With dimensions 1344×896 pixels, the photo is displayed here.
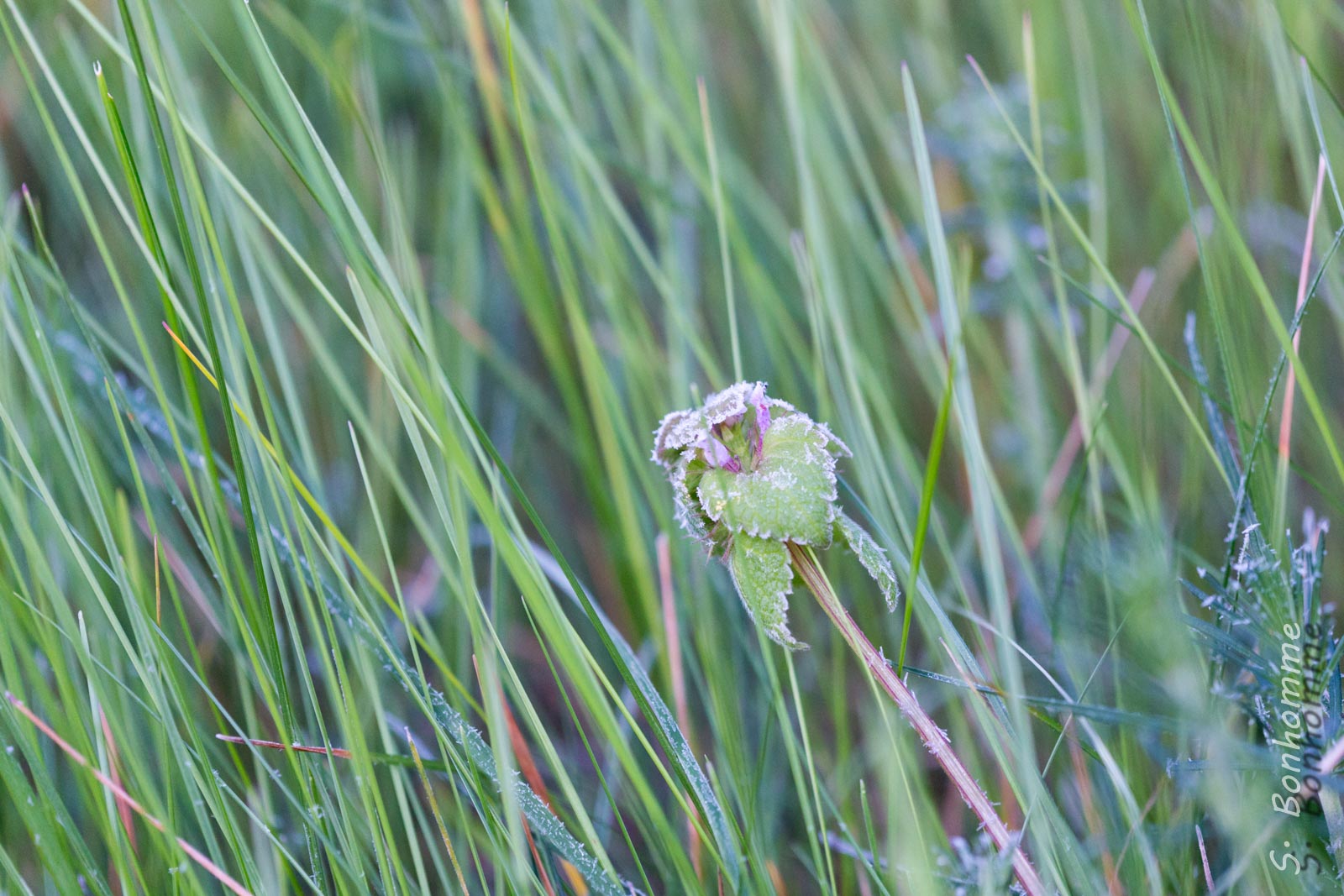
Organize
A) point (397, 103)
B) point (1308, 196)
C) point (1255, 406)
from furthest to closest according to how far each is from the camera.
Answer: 1. point (397, 103)
2. point (1308, 196)
3. point (1255, 406)

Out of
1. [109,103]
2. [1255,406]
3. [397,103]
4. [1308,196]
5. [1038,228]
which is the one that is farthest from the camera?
[397,103]

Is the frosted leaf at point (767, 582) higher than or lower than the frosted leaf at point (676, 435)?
lower

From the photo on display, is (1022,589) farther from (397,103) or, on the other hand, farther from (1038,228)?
Answer: (397,103)

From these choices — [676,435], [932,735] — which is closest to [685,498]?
[676,435]

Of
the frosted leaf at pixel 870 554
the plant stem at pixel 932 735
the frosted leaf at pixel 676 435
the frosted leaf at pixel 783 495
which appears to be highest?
the frosted leaf at pixel 676 435

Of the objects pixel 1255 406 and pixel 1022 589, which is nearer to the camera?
pixel 1255 406

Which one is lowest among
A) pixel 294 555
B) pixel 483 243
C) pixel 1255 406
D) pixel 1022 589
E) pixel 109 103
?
pixel 1022 589

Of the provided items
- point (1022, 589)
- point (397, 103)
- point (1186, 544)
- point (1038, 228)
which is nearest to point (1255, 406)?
point (1186, 544)
